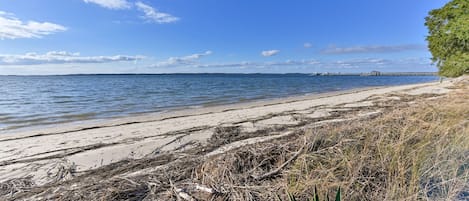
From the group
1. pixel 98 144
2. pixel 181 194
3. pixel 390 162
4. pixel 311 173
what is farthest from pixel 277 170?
pixel 98 144

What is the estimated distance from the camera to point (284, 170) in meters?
2.97

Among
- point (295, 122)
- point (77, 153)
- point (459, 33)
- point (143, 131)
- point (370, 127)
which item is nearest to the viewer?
point (370, 127)

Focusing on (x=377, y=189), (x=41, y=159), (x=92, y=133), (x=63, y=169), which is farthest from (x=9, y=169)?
(x=377, y=189)

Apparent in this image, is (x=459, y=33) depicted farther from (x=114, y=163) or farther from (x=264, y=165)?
(x=114, y=163)

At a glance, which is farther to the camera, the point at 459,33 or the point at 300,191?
the point at 459,33

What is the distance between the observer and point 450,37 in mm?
14125

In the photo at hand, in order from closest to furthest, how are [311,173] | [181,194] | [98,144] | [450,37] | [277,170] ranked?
1. [181,194]
2. [311,173]
3. [277,170]
4. [98,144]
5. [450,37]

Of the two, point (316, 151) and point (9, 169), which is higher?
point (316, 151)

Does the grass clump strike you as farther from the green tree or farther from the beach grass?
the green tree

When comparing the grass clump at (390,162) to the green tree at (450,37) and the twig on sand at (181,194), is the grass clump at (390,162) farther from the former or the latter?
the green tree at (450,37)

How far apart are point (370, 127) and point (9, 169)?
6253 mm

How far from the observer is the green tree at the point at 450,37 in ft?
42.7

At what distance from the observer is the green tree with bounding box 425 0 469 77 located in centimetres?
1302

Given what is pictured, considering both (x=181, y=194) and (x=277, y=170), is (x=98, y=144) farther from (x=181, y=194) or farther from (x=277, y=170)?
(x=277, y=170)
